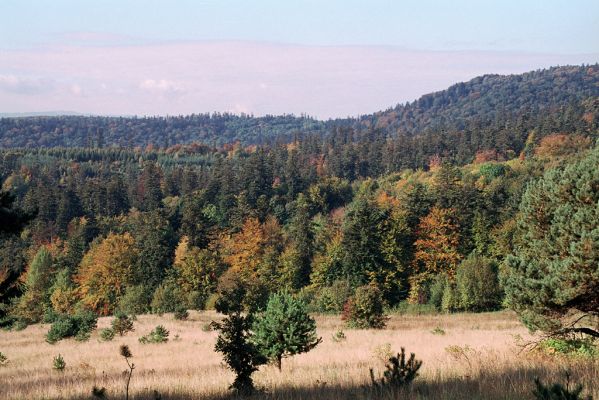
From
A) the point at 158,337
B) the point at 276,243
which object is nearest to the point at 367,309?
the point at 158,337

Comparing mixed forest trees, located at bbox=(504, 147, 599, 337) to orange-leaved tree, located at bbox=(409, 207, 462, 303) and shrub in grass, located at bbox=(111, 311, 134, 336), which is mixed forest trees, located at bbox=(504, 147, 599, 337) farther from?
orange-leaved tree, located at bbox=(409, 207, 462, 303)

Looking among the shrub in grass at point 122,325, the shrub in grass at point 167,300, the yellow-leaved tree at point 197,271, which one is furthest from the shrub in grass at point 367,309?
the yellow-leaved tree at point 197,271

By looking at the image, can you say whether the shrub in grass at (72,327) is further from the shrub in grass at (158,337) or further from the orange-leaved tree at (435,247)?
the orange-leaved tree at (435,247)

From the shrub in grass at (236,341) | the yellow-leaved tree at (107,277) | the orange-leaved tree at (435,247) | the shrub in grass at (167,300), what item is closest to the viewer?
the shrub in grass at (236,341)

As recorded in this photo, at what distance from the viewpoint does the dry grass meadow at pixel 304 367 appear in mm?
8672

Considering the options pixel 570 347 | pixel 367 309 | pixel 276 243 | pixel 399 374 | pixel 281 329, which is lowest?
pixel 276 243

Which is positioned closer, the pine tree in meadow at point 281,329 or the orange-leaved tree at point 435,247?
the pine tree in meadow at point 281,329

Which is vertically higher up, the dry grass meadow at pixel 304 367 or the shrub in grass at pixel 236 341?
the shrub in grass at pixel 236 341

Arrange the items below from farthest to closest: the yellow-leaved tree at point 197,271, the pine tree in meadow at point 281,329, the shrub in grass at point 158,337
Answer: the yellow-leaved tree at point 197,271
the shrub in grass at point 158,337
the pine tree in meadow at point 281,329

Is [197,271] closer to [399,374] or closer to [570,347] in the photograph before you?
[570,347]

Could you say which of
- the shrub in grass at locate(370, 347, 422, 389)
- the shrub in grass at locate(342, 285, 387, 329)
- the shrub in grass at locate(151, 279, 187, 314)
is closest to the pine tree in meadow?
the shrub in grass at locate(370, 347, 422, 389)

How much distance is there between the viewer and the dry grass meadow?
867cm

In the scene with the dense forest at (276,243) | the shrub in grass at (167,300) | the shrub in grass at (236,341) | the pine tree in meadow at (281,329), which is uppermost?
the shrub in grass at (236,341)

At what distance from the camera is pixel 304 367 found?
645 inches
